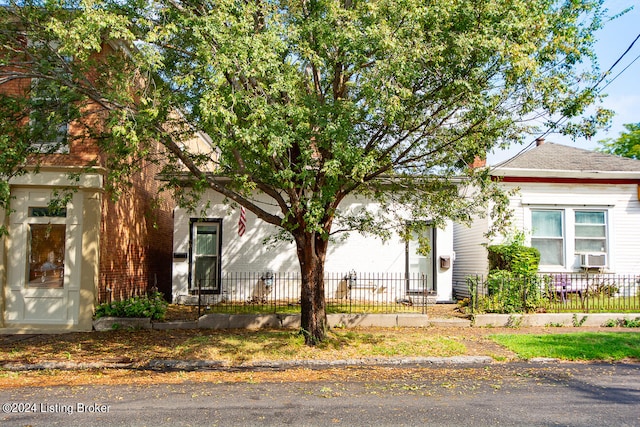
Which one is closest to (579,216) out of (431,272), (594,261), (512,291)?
(594,261)

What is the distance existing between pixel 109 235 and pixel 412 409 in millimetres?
9577

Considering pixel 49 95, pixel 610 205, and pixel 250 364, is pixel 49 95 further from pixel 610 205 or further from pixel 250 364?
pixel 610 205

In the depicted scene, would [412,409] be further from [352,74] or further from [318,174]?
[352,74]

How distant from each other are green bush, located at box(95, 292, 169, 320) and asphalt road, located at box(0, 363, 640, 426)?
15.5ft

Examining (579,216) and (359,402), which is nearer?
(359,402)

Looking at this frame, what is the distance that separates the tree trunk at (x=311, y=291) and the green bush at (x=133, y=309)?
169 inches

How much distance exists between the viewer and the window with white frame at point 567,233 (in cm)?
1609

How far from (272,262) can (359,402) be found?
9.63 m

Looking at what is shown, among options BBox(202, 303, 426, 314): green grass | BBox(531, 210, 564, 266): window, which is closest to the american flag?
BBox(202, 303, 426, 314): green grass

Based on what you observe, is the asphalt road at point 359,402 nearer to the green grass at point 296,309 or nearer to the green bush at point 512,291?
the green bush at point 512,291

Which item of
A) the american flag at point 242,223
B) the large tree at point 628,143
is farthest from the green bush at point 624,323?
the large tree at point 628,143

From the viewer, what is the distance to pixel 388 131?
9703 mm

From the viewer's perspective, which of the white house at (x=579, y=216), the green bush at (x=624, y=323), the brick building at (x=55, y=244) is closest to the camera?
the brick building at (x=55, y=244)

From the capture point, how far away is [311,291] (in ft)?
34.8
